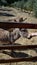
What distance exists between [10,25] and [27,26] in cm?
26

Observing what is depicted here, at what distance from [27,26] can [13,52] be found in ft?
10.4

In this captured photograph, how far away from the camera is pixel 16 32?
6.32m

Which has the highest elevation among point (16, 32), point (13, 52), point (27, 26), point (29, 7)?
point (27, 26)

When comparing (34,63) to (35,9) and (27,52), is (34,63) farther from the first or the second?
(35,9)

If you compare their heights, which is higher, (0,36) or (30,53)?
(0,36)

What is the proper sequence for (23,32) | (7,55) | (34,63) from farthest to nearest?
1. (23,32)
2. (7,55)
3. (34,63)

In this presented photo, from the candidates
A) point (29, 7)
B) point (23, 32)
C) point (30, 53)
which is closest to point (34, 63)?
point (30, 53)

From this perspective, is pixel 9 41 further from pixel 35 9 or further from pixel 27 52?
pixel 35 9

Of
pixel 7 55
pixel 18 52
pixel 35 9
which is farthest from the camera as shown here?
pixel 35 9

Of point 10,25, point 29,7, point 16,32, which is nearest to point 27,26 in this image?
point 10,25

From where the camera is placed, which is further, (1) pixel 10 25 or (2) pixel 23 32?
(2) pixel 23 32

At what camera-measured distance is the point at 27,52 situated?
602cm

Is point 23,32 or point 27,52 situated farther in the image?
point 23,32

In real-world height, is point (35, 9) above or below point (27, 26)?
below
